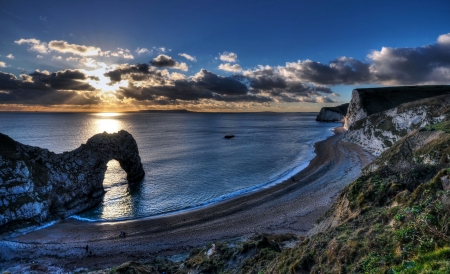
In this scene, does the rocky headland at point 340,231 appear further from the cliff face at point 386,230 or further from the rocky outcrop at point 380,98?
the rocky outcrop at point 380,98

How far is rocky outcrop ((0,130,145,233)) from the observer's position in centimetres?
Answer: 2884

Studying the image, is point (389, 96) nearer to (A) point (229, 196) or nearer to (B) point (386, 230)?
(A) point (229, 196)

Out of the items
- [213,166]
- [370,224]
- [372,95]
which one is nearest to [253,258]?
[370,224]

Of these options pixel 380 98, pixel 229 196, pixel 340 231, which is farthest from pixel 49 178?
pixel 380 98

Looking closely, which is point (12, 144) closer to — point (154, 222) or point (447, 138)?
point (154, 222)

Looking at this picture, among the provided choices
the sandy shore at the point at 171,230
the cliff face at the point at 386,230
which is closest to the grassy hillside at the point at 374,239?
the cliff face at the point at 386,230

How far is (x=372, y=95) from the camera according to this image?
101312mm

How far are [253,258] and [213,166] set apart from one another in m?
43.4

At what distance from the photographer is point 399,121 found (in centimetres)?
5700

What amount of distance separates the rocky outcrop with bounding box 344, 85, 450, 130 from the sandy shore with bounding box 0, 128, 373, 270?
69.9 meters

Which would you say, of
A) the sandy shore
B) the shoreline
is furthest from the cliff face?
the shoreline

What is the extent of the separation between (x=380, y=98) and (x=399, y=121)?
167ft

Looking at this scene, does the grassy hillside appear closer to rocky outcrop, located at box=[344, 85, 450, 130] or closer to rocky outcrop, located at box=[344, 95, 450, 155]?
rocky outcrop, located at box=[344, 95, 450, 155]

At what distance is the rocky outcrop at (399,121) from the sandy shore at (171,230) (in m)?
26.8
